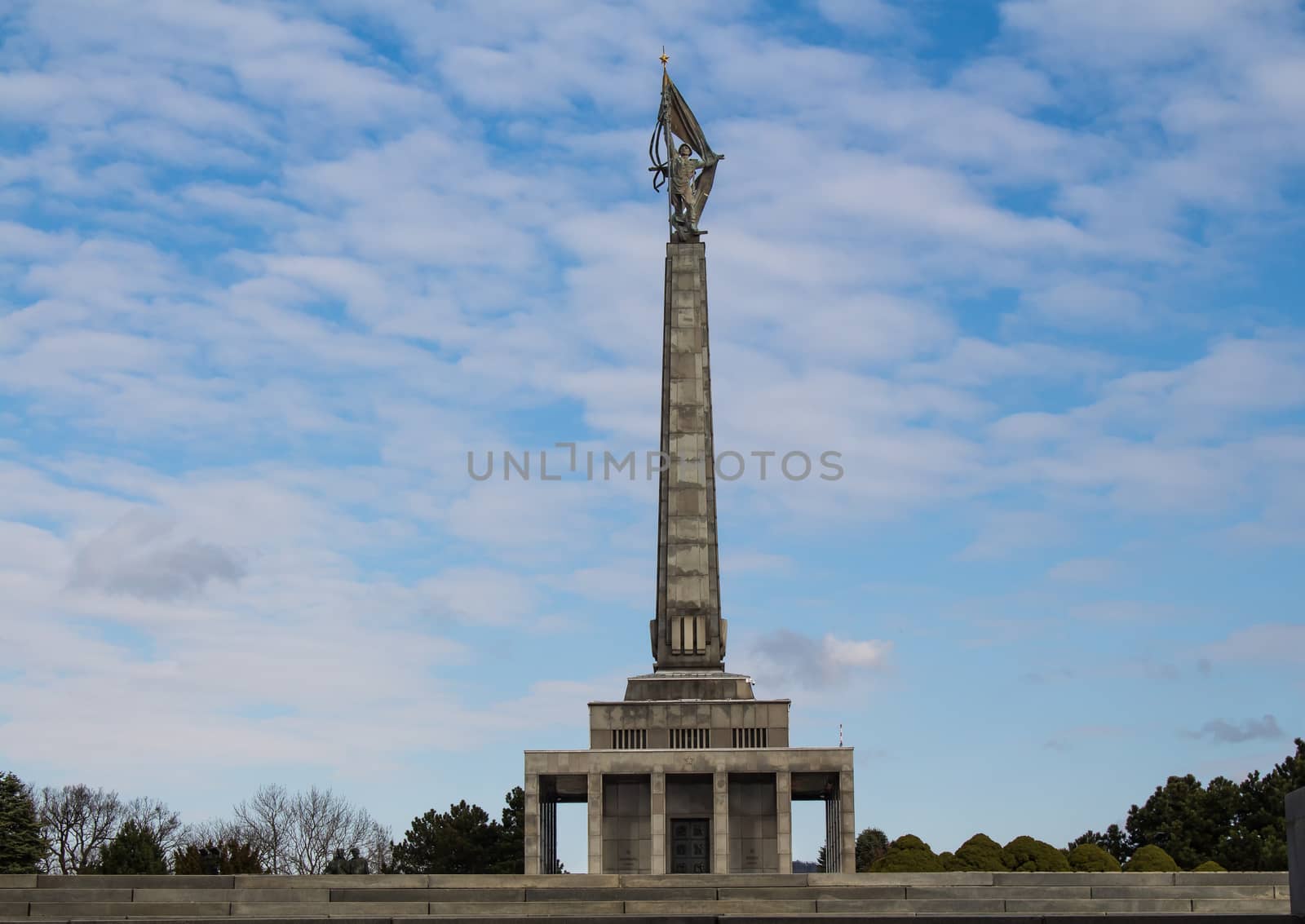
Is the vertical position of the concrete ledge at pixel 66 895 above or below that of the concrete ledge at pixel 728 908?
above

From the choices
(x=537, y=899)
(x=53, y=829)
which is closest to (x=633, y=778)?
(x=537, y=899)

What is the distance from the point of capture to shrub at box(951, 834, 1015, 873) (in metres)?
51.2

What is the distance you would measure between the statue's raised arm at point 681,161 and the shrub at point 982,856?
21.8m

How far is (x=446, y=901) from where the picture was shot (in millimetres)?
25469

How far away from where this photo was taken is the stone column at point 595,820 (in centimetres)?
4206

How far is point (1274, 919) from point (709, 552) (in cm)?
2936

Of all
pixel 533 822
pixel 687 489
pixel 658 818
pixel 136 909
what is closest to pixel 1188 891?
pixel 658 818

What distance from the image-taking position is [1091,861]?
50.8 m

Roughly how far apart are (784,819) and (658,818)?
10.7 ft

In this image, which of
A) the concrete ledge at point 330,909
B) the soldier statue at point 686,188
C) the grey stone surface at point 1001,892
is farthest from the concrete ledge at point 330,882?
the soldier statue at point 686,188

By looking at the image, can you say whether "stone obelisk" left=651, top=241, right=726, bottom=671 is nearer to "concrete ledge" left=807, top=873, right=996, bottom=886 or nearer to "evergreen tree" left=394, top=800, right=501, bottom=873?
"concrete ledge" left=807, top=873, right=996, bottom=886

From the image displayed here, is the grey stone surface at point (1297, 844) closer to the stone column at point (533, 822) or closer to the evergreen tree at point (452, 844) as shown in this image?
the stone column at point (533, 822)

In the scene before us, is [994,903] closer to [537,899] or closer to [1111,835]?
[537,899]

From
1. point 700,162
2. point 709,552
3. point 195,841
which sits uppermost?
Answer: point 700,162
